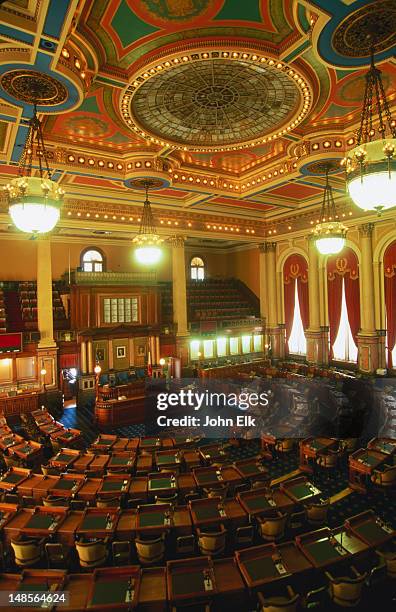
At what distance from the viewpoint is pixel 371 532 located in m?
5.05

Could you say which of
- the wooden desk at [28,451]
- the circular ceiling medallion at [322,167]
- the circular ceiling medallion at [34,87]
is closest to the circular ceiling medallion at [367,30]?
the circular ceiling medallion at [34,87]

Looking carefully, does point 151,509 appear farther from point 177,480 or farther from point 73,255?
point 73,255

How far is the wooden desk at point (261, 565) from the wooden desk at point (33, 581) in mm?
2124

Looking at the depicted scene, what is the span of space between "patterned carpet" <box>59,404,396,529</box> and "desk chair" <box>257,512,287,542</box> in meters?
1.29

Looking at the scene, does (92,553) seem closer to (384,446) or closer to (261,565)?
(261,565)

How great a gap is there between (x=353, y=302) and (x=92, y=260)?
13.0 meters

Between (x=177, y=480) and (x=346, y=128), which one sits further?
(x=346, y=128)

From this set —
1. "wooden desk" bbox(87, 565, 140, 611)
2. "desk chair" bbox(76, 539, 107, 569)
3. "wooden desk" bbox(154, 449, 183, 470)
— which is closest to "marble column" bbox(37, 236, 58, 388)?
"wooden desk" bbox(154, 449, 183, 470)

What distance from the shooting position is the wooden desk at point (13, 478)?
6457 millimetres

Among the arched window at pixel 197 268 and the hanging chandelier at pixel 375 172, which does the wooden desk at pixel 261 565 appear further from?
the arched window at pixel 197 268

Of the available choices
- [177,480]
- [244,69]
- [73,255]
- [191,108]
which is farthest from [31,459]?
[73,255]

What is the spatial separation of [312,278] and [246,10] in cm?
1277

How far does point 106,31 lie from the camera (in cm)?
545

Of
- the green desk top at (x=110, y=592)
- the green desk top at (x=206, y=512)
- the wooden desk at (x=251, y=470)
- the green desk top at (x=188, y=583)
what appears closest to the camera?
the green desk top at (x=110, y=592)
